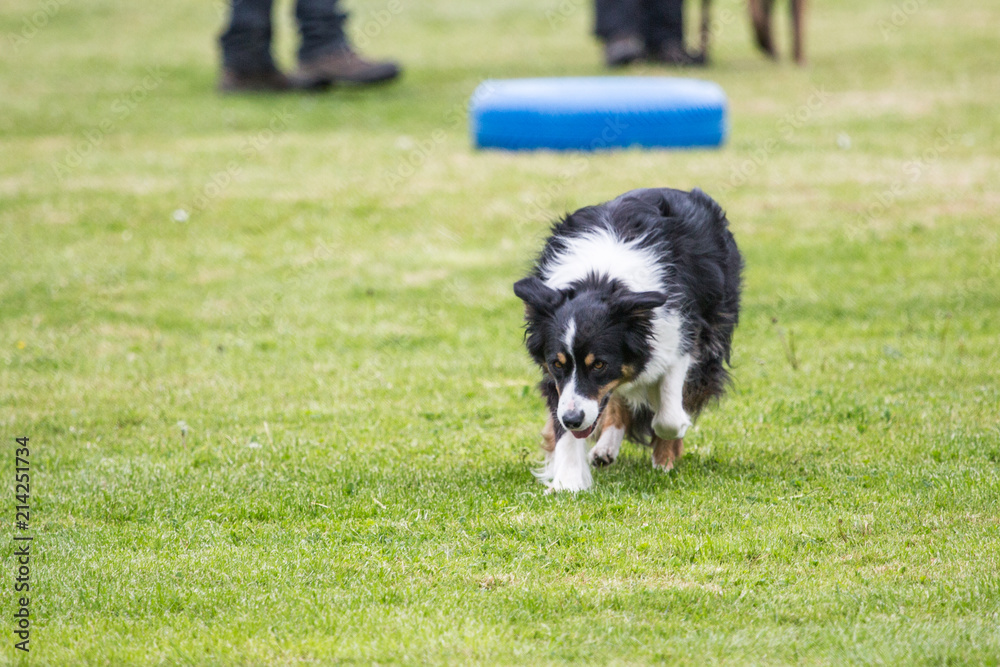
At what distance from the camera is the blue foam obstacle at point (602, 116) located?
12.3 meters

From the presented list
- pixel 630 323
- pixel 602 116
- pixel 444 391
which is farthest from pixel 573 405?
pixel 602 116

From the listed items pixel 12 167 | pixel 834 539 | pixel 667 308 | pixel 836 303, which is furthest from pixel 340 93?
pixel 834 539

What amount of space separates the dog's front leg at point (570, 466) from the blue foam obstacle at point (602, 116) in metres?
7.37

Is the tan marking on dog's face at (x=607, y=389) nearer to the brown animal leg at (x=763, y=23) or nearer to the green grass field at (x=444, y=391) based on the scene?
the green grass field at (x=444, y=391)

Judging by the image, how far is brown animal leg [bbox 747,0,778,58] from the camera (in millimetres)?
16781

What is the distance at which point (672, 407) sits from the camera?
5.46 meters

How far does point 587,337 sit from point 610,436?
1.06 meters

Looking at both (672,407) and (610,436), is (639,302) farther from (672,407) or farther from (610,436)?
(610,436)

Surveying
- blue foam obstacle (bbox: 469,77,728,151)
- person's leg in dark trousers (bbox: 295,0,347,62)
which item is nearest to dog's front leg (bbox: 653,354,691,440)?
blue foam obstacle (bbox: 469,77,728,151)

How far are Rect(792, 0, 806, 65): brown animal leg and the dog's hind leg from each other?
38.0 feet

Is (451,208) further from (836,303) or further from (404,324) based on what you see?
(836,303)

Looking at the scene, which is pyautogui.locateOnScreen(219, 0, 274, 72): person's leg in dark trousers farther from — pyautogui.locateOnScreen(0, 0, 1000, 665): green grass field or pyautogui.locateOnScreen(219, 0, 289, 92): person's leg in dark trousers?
pyautogui.locateOnScreen(0, 0, 1000, 665): green grass field

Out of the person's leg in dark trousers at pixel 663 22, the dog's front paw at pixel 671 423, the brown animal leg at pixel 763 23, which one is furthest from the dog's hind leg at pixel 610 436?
the brown animal leg at pixel 763 23

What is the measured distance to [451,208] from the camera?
36.4 ft
